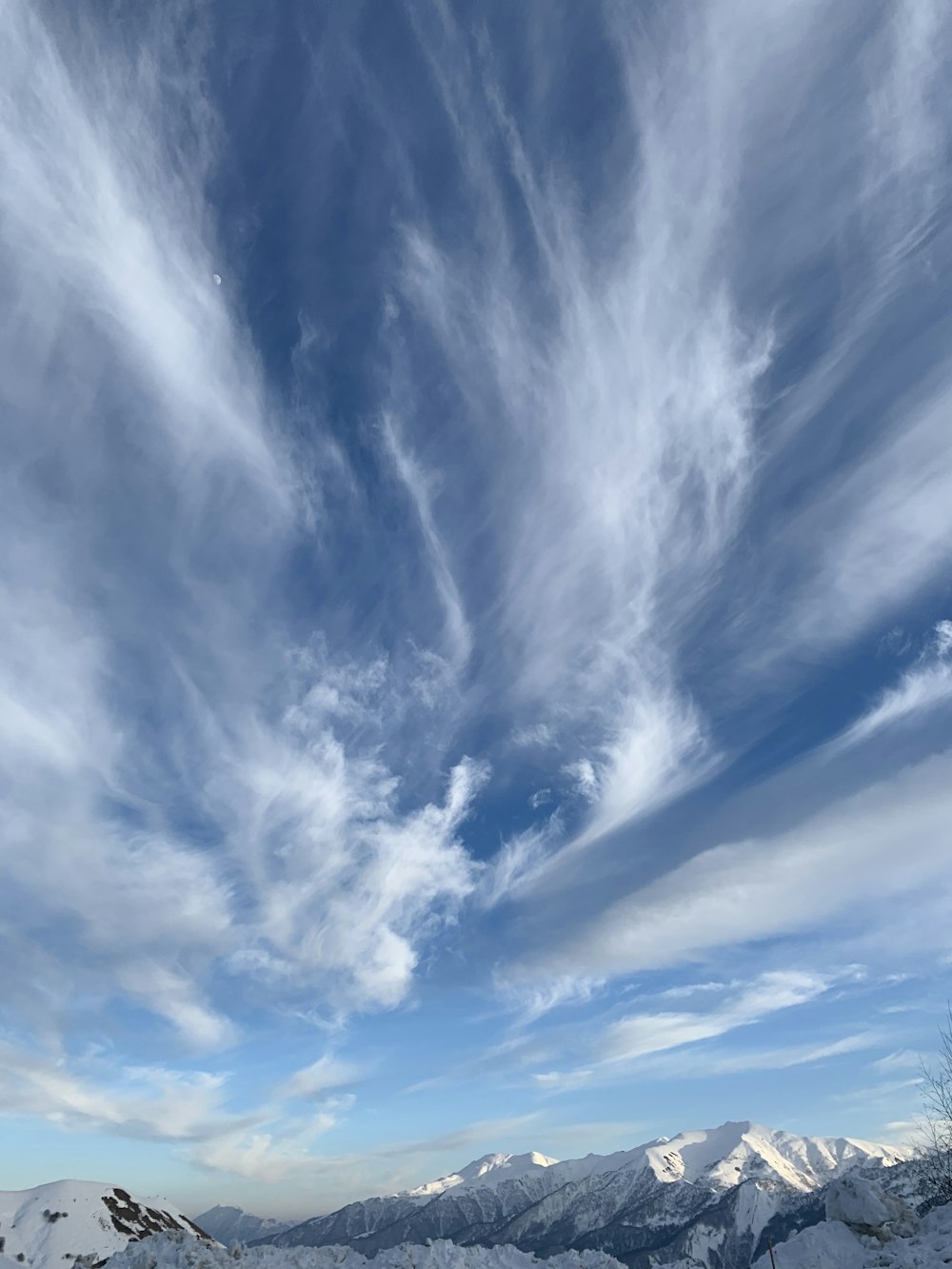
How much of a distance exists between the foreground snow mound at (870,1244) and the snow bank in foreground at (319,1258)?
10106 mm

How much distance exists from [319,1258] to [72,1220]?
434ft

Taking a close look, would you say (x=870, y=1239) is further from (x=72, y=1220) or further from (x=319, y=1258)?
(x=72, y=1220)

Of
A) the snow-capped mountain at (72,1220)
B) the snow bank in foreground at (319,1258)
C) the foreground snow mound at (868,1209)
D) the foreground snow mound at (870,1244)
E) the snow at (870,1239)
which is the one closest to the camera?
the foreground snow mound at (870,1244)

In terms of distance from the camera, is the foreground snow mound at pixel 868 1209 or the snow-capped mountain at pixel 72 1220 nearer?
the foreground snow mound at pixel 868 1209

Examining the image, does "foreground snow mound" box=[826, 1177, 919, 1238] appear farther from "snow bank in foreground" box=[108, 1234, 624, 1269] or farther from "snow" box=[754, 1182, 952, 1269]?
"snow bank in foreground" box=[108, 1234, 624, 1269]

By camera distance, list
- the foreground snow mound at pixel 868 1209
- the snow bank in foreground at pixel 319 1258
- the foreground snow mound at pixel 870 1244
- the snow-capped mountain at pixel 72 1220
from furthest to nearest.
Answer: the snow-capped mountain at pixel 72 1220, the foreground snow mound at pixel 868 1209, the snow bank in foreground at pixel 319 1258, the foreground snow mound at pixel 870 1244

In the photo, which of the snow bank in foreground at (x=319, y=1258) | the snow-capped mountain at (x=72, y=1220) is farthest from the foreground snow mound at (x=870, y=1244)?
the snow-capped mountain at (x=72, y=1220)

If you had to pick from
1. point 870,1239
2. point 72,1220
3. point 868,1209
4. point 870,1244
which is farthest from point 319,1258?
point 72,1220

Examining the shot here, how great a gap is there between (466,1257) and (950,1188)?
1732 inches

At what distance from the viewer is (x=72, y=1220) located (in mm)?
127438

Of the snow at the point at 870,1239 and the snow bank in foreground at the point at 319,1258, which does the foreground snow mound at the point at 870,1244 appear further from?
the snow bank in foreground at the point at 319,1258

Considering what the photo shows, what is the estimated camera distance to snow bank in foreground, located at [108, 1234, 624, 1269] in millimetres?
33812

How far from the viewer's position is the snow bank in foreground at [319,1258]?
1331 inches

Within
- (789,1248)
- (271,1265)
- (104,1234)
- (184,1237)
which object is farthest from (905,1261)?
(104,1234)
